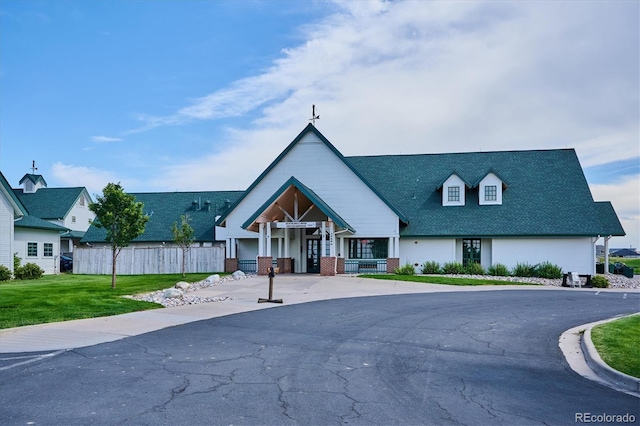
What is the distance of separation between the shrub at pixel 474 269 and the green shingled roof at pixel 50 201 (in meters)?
36.4

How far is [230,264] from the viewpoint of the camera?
110 ft

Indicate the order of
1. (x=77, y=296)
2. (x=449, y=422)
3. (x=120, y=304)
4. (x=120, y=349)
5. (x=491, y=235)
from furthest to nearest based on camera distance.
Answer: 1. (x=491, y=235)
2. (x=77, y=296)
3. (x=120, y=304)
4. (x=120, y=349)
5. (x=449, y=422)

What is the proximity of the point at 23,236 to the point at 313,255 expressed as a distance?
19203 millimetres

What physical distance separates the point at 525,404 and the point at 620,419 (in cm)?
106

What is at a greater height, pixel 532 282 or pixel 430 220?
pixel 430 220

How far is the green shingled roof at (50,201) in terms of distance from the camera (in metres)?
48.0

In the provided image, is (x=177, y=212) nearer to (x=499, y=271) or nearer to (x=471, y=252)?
(x=471, y=252)

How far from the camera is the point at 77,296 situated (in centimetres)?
1753

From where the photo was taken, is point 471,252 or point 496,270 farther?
point 471,252

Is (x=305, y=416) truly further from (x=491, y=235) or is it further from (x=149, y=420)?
(x=491, y=235)

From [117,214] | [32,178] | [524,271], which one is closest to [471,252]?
[524,271]

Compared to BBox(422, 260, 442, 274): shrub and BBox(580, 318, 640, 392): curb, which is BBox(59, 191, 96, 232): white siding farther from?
BBox(580, 318, 640, 392): curb

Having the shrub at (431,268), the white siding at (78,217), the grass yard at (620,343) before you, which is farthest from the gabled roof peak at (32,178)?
the grass yard at (620,343)

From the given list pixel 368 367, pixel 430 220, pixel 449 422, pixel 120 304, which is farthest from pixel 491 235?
pixel 449 422
